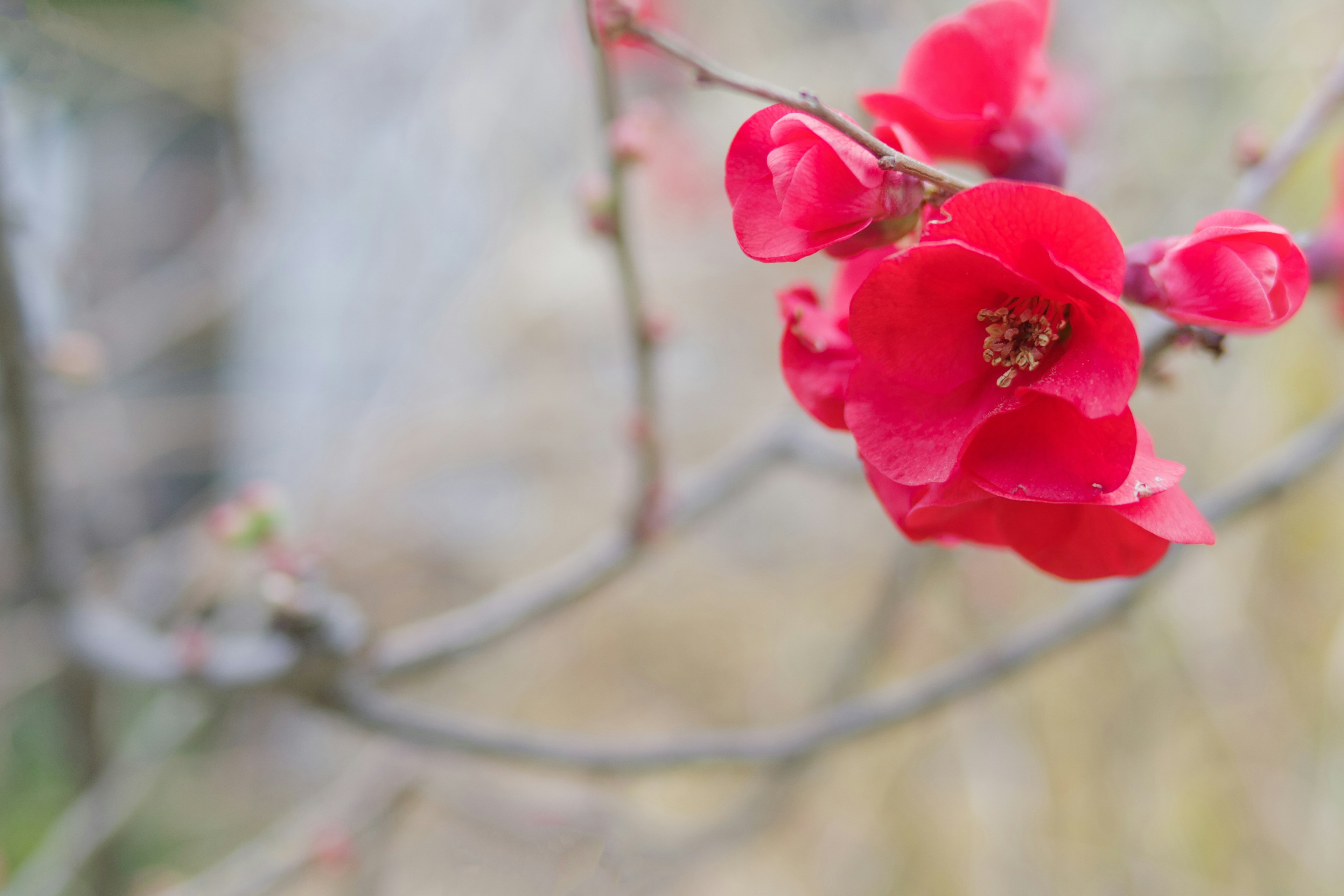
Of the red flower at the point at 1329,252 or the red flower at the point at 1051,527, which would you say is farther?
the red flower at the point at 1329,252

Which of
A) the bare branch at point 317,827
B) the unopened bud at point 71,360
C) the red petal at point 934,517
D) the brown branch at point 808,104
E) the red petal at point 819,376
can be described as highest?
the brown branch at point 808,104

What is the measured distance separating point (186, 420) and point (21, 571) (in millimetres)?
1236

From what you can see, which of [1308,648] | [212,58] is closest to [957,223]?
[1308,648]

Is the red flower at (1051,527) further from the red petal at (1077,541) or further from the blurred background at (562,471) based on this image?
the blurred background at (562,471)

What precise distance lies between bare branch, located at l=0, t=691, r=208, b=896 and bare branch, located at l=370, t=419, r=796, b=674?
0.23m

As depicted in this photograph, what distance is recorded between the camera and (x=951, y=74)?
1.03ft

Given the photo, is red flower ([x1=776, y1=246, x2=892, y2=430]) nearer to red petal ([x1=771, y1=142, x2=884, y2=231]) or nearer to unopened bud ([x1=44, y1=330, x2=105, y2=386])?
red petal ([x1=771, y1=142, x2=884, y2=231])

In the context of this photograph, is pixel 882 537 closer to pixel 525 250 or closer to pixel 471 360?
pixel 471 360

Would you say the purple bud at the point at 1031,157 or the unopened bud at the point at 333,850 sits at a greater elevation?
the purple bud at the point at 1031,157

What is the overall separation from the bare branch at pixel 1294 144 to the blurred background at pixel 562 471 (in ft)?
0.72

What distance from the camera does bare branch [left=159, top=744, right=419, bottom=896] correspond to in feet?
2.27

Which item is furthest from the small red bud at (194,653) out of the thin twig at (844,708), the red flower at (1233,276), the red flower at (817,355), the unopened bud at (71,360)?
the red flower at (1233,276)

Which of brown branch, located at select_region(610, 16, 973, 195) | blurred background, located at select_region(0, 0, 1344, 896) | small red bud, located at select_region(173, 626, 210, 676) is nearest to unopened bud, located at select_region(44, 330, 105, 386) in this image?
blurred background, located at select_region(0, 0, 1344, 896)

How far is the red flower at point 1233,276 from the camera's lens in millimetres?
229
